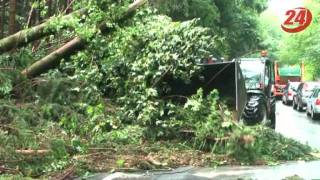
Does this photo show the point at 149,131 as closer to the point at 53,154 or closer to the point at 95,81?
the point at 95,81

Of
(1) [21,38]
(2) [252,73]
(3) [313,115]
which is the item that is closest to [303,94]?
(3) [313,115]

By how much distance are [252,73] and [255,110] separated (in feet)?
7.10

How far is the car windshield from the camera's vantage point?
1892 cm

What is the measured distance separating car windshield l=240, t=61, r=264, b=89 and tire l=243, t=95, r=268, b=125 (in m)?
0.88

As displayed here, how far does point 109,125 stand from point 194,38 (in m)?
2.47

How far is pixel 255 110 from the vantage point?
1736 cm

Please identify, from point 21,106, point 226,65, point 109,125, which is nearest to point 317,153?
point 226,65

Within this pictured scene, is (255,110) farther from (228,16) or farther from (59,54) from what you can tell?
(228,16)

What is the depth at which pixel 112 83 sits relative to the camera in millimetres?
12930

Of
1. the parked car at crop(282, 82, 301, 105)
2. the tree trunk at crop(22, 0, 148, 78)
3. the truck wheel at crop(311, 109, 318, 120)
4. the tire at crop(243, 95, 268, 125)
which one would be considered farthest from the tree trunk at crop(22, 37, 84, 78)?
the parked car at crop(282, 82, 301, 105)

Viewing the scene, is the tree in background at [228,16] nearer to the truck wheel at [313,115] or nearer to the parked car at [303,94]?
the parked car at [303,94]

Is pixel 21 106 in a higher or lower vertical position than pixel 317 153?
higher

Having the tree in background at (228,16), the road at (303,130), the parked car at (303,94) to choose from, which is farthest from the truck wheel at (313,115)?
the tree in background at (228,16)

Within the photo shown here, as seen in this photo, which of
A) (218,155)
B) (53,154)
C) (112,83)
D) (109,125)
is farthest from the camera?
(112,83)
